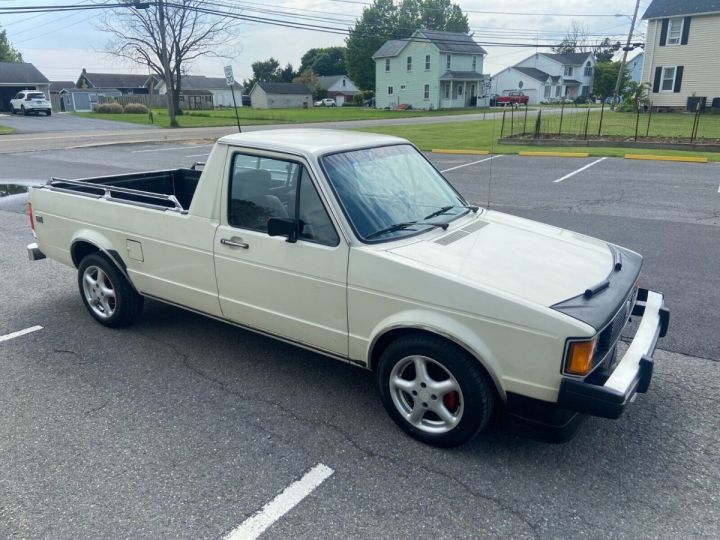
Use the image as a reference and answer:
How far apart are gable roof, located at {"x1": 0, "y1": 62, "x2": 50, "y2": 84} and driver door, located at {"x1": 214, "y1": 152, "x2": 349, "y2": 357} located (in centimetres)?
6539

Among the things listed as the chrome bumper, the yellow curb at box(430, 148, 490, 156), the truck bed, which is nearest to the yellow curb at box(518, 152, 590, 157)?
the yellow curb at box(430, 148, 490, 156)

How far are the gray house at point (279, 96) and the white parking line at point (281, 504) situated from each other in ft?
261

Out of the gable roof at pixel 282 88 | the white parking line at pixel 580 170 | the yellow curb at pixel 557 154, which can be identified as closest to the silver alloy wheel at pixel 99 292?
the white parking line at pixel 580 170

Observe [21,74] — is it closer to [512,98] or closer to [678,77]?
[678,77]

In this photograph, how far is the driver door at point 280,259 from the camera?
358 cm

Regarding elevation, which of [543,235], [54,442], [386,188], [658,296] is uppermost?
[386,188]

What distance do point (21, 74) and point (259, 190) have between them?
67.5m

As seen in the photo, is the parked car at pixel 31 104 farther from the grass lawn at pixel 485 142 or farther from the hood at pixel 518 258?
the hood at pixel 518 258

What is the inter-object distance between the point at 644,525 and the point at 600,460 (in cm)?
53

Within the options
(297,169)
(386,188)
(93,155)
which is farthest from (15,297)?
(93,155)

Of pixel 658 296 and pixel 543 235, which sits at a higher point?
pixel 543 235

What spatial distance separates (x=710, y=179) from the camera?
13.0 meters

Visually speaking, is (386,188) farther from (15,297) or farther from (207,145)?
(207,145)

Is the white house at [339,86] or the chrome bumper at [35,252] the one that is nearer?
the chrome bumper at [35,252]
